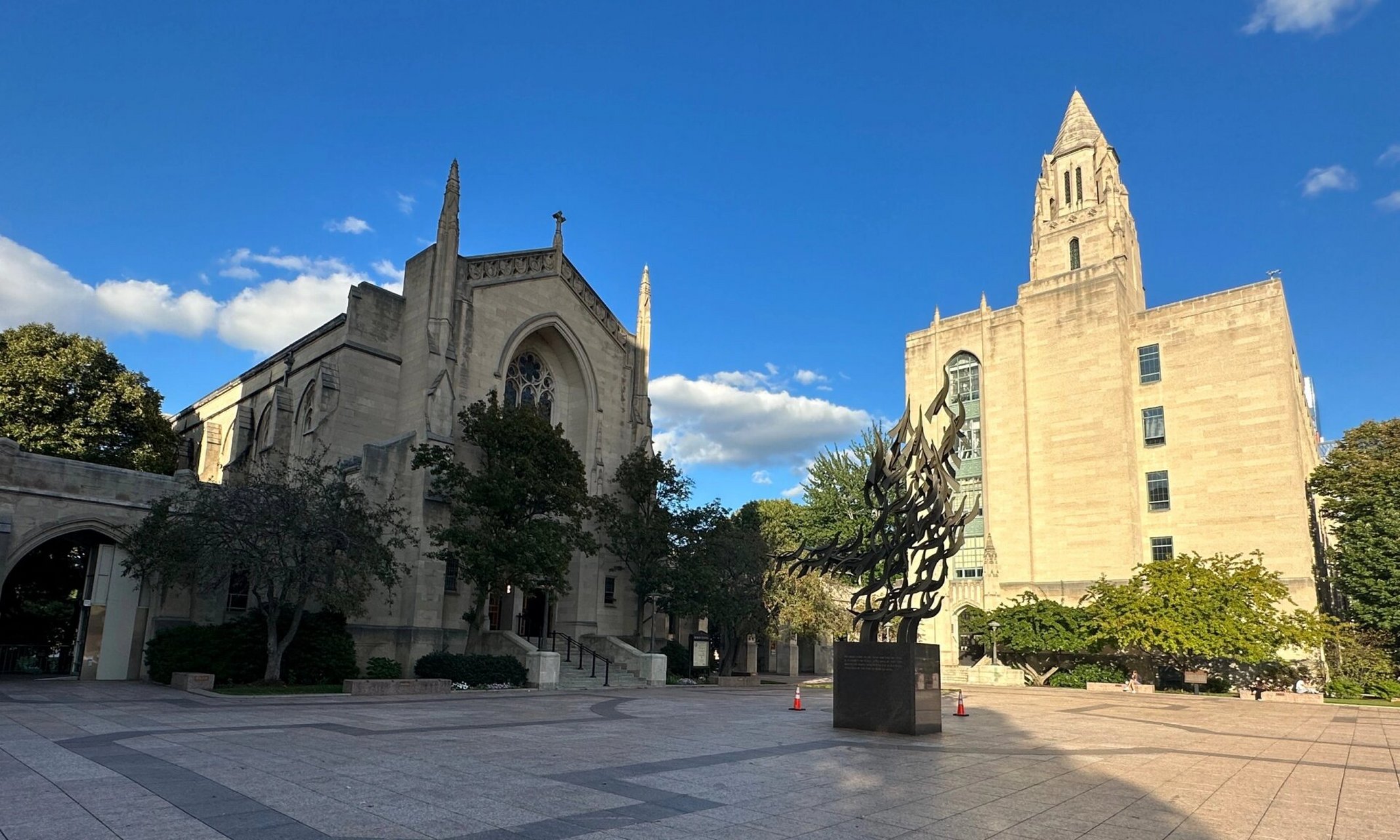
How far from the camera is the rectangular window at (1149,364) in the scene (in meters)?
41.8

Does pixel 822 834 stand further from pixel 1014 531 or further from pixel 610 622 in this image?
pixel 1014 531

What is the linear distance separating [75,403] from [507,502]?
1884 cm

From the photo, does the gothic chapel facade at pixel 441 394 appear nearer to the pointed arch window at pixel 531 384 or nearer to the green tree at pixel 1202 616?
the pointed arch window at pixel 531 384

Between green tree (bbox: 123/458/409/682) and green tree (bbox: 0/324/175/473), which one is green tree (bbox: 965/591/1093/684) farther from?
green tree (bbox: 0/324/175/473)

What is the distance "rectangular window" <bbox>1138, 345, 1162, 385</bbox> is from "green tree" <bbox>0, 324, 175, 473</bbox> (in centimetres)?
4478

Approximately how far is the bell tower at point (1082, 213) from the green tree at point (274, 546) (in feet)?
122

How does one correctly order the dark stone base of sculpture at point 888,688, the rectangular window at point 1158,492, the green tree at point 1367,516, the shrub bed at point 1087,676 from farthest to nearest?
1. the rectangular window at point 1158,492
2. the shrub bed at point 1087,676
3. the green tree at point 1367,516
4. the dark stone base of sculpture at point 888,688

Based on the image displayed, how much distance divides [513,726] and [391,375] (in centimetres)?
1965

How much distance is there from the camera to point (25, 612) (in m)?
33.4

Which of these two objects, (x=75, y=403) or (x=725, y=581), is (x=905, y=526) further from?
(x=75, y=403)

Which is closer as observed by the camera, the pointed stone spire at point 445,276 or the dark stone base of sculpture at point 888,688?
the dark stone base of sculpture at point 888,688

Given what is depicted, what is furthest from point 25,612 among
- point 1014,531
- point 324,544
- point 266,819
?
point 1014,531

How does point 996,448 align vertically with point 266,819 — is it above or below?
above

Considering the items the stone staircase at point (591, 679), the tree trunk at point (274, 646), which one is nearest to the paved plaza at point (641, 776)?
the tree trunk at point (274, 646)
